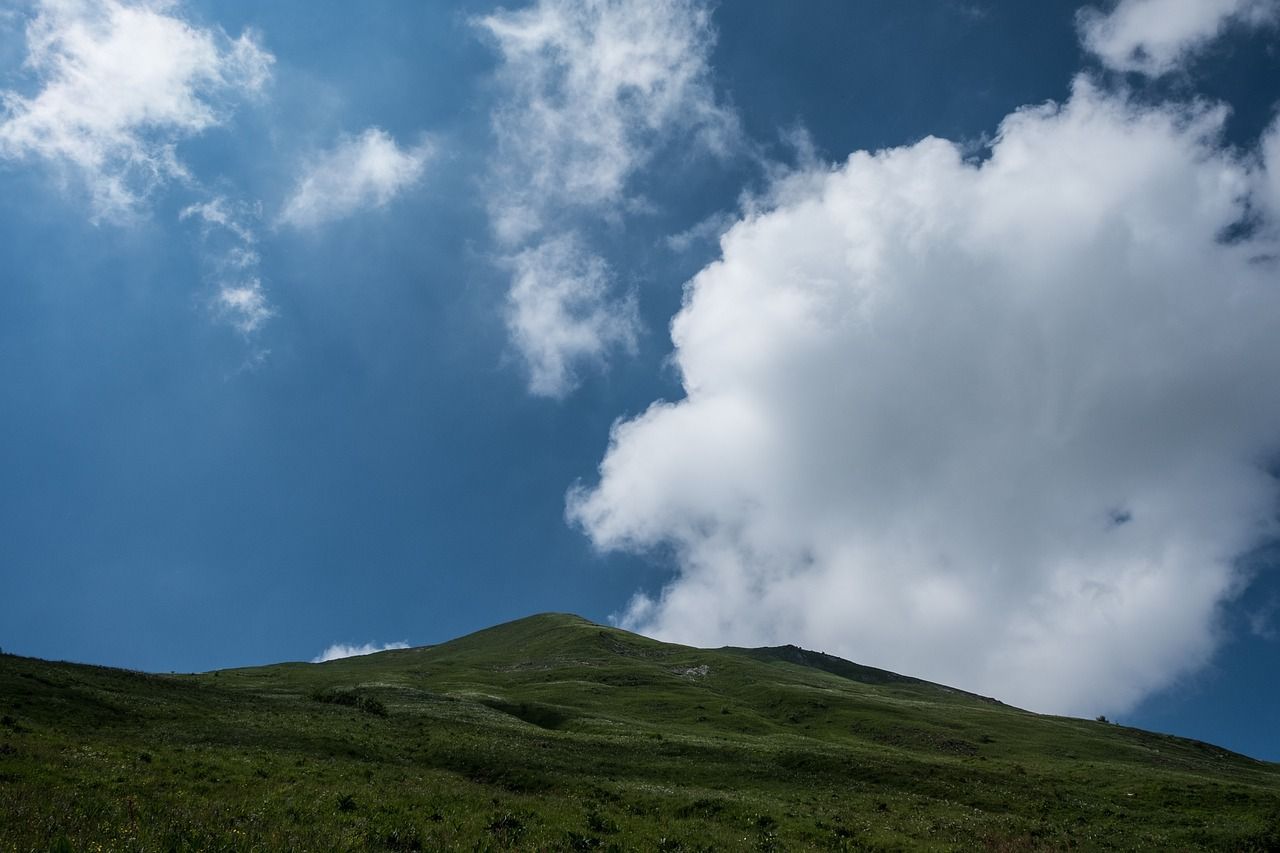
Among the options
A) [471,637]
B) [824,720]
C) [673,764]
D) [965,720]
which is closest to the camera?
[673,764]

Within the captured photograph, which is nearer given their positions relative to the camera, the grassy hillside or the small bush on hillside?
the grassy hillside

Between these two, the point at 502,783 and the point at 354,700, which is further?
the point at 354,700

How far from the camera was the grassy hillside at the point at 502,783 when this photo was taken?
21250 millimetres

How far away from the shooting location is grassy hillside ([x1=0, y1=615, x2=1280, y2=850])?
21250mm

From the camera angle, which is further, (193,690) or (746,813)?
(193,690)

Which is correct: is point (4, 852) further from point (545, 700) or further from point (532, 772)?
point (545, 700)

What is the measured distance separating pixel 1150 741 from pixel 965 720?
2556 cm

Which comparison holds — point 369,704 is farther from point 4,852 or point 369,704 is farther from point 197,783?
point 4,852

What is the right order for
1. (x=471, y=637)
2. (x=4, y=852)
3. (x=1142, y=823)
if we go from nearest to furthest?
(x=4, y=852)
(x=1142, y=823)
(x=471, y=637)

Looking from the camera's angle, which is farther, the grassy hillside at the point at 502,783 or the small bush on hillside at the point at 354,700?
the small bush on hillside at the point at 354,700

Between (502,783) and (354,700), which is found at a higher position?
(354,700)

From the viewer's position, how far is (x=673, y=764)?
43812 millimetres

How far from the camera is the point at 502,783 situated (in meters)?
35.6

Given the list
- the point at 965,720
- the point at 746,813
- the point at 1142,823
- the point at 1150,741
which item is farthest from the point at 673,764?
the point at 1150,741
